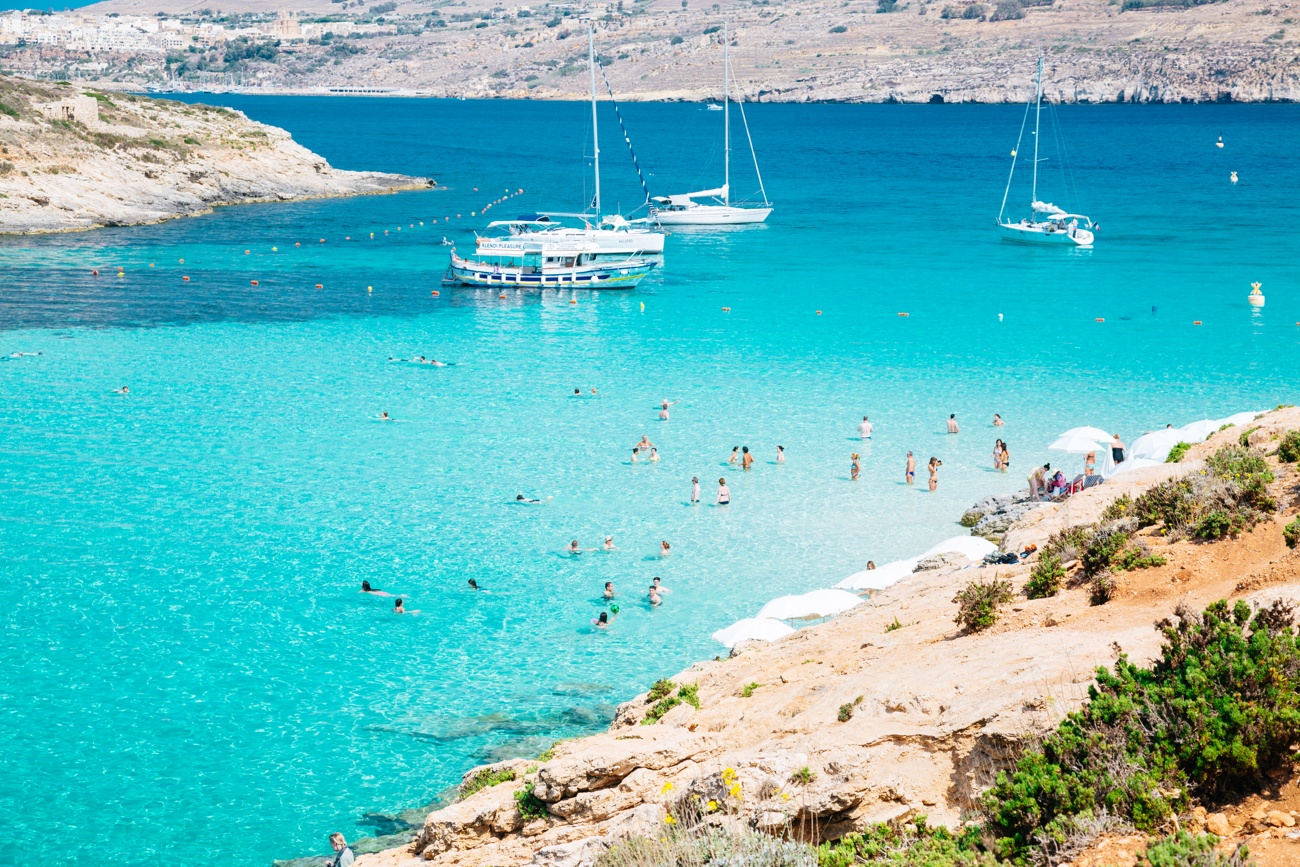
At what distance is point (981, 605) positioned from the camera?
14602 mm

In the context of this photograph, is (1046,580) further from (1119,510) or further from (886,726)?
(886,726)

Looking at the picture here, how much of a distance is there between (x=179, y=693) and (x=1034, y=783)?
1630 cm

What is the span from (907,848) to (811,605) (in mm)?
13166

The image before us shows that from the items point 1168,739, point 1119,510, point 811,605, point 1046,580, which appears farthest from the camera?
point 811,605

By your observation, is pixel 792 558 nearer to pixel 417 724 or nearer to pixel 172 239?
pixel 417 724

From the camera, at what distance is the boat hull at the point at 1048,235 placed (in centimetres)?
7225

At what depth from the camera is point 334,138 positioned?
16650 centimetres

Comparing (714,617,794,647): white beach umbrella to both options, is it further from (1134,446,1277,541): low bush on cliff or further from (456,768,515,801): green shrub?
(1134,446,1277,541): low bush on cliff

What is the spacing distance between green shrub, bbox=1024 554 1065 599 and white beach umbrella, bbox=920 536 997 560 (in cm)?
797

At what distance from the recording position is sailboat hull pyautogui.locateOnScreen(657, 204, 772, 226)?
284 ft

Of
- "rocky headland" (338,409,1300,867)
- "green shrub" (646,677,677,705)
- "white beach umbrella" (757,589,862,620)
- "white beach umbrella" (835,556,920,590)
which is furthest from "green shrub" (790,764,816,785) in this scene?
"white beach umbrella" (835,556,920,590)

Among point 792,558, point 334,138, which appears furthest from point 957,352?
point 334,138

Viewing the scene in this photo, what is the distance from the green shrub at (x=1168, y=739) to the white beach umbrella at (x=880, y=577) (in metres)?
13.6

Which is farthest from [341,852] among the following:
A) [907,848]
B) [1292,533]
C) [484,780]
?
[1292,533]
